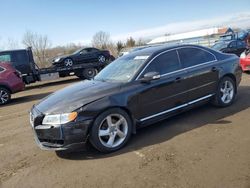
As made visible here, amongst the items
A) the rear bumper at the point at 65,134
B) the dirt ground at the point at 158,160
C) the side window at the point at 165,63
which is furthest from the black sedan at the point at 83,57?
the rear bumper at the point at 65,134

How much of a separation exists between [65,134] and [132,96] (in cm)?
131

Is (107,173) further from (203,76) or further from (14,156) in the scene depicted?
(203,76)

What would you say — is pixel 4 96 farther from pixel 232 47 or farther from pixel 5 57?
pixel 232 47

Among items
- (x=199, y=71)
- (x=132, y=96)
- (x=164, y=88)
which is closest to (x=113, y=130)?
(x=132, y=96)

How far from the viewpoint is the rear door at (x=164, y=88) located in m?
5.26

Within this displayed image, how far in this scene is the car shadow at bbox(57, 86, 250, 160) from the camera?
193 inches

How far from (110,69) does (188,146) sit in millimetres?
2380

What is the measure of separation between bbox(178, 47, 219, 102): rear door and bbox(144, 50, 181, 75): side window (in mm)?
165

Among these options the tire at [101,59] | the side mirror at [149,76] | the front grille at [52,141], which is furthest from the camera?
the tire at [101,59]

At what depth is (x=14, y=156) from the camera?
522 cm

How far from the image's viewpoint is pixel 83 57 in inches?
765

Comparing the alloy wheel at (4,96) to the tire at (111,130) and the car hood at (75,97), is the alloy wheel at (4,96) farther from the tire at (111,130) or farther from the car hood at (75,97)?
the tire at (111,130)

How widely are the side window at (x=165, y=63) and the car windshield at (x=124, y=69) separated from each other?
191mm

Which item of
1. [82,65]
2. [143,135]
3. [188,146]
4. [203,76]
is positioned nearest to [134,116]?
[143,135]
